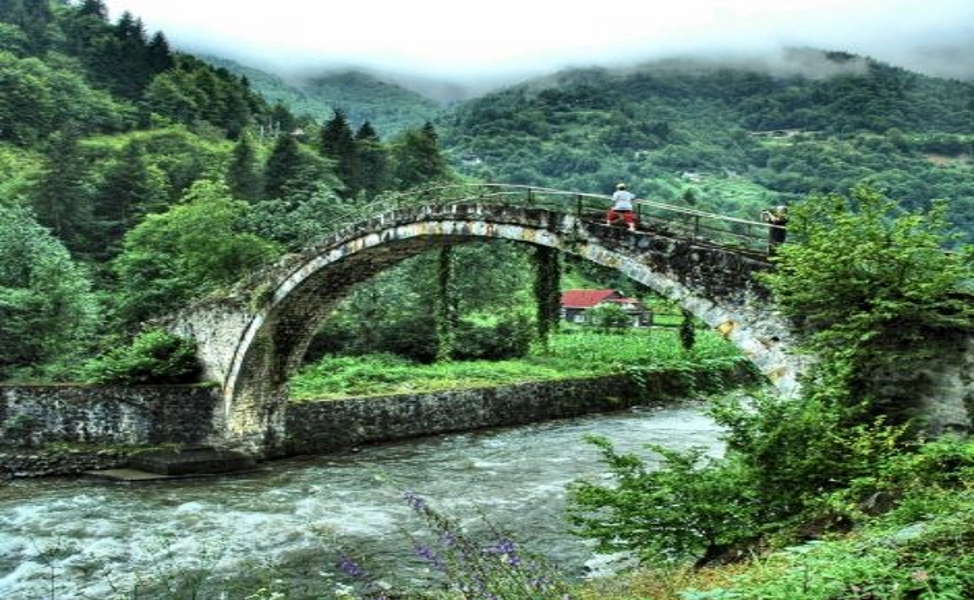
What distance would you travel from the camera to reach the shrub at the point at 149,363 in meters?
21.7

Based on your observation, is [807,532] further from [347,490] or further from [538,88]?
[538,88]

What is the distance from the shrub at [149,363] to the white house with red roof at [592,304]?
Answer: 28162 millimetres

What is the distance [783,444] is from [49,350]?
72.2ft

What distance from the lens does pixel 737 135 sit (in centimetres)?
12388

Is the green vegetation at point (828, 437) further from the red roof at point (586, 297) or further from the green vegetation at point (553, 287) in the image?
the red roof at point (586, 297)

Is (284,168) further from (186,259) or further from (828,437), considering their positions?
(828,437)

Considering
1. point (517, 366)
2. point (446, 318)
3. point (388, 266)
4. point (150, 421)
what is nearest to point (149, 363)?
point (150, 421)

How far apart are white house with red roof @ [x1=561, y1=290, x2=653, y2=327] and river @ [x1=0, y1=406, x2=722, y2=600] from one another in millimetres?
24333

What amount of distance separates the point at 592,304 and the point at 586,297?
4.33 feet

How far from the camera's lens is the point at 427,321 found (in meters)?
33.9

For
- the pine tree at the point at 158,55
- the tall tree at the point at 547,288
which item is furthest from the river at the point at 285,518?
the pine tree at the point at 158,55

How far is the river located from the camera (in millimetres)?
13258

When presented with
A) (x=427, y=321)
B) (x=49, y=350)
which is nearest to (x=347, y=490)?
(x=49, y=350)

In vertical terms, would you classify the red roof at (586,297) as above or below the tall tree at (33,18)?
below
